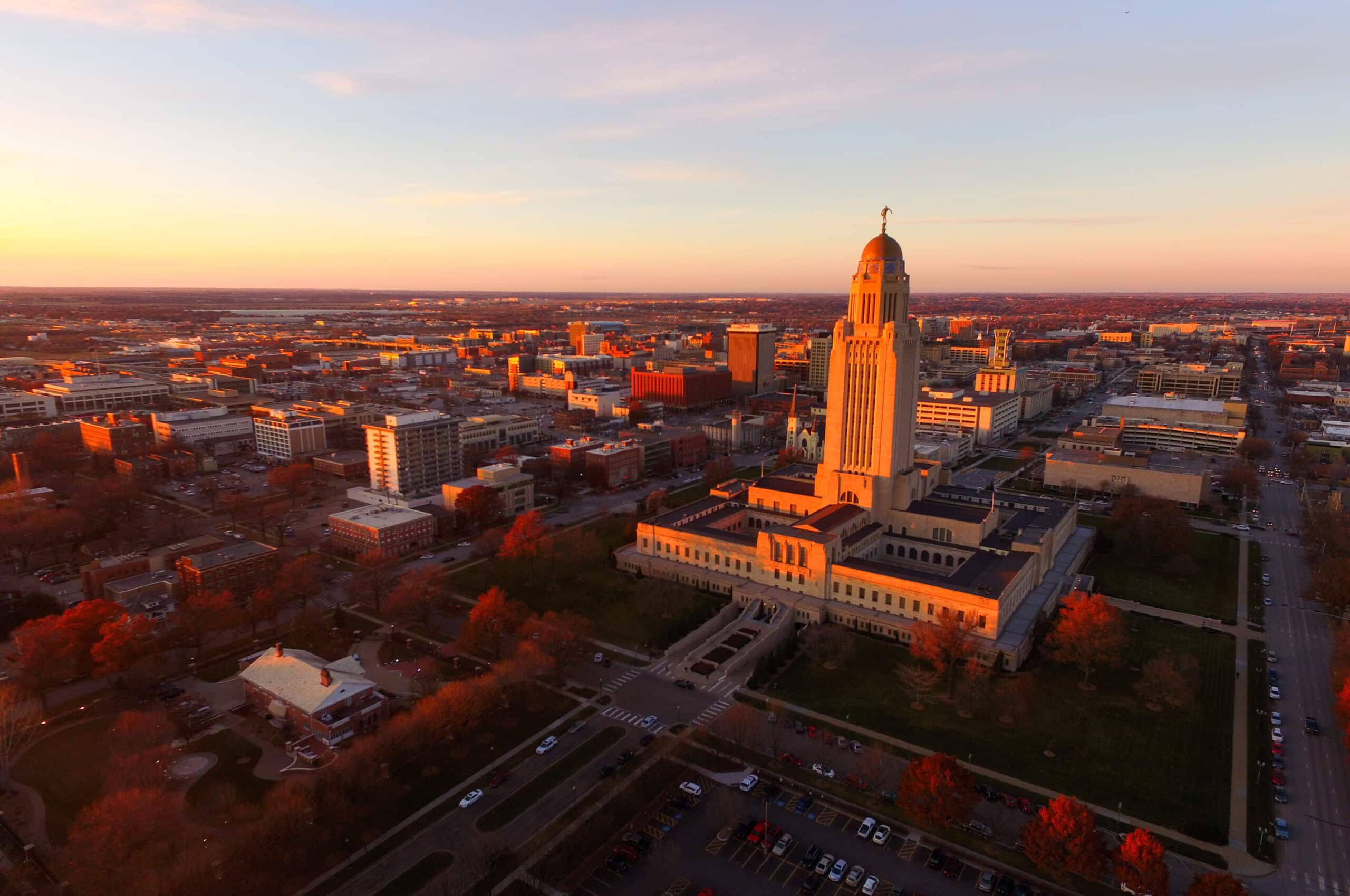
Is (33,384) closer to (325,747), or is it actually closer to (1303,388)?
(325,747)

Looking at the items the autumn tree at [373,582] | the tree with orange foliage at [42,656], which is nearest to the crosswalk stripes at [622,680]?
the autumn tree at [373,582]

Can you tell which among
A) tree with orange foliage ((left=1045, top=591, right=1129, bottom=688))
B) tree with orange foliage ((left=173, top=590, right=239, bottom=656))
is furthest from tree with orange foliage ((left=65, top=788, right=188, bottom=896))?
tree with orange foliage ((left=1045, top=591, right=1129, bottom=688))

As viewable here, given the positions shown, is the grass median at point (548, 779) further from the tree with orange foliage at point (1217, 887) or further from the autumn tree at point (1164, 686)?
the autumn tree at point (1164, 686)

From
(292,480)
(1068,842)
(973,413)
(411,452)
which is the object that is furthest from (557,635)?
(973,413)

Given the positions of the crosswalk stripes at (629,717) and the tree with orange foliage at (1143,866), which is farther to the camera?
the crosswalk stripes at (629,717)

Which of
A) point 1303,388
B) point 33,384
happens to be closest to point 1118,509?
point 1303,388

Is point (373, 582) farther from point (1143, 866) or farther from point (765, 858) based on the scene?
point (1143, 866)
